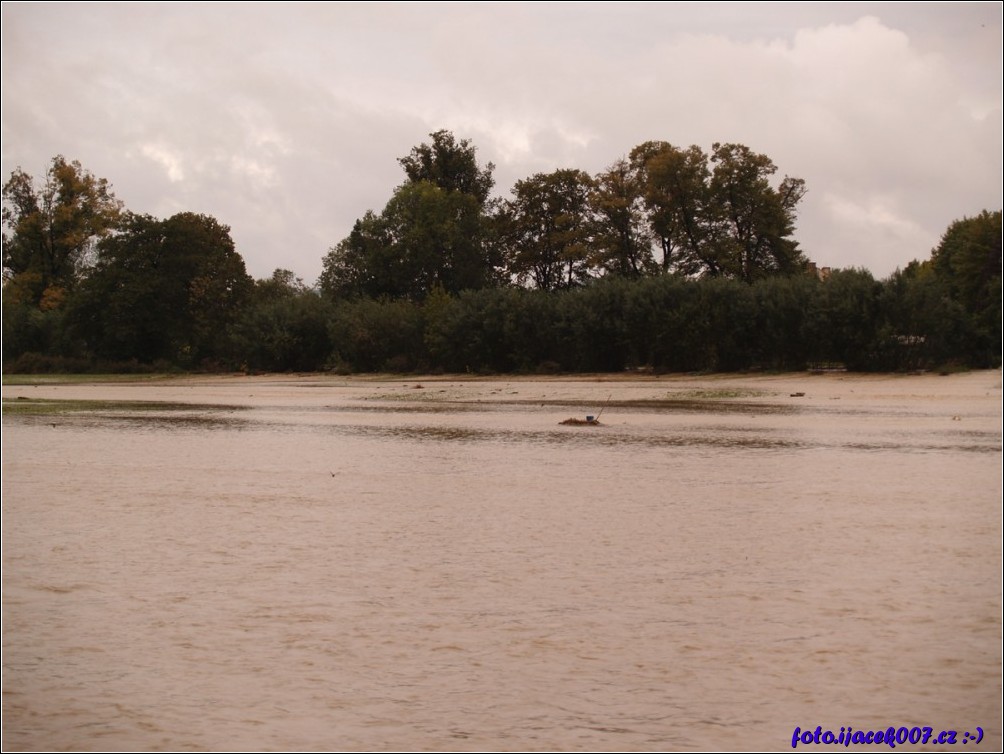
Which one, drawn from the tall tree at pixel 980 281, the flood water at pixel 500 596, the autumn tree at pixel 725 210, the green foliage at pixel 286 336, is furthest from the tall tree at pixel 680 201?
the flood water at pixel 500 596

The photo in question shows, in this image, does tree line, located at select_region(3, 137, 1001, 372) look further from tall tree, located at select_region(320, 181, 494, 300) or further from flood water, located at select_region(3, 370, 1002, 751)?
flood water, located at select_region(3, 370, 1002, 751)

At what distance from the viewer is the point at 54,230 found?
233ft

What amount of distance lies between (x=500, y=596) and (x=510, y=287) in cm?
4576

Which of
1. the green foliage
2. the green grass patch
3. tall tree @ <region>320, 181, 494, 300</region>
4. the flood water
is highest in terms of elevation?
tall tree @ <region>320, 181, 494, 300</region>

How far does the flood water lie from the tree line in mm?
27078

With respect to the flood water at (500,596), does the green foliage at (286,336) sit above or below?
above

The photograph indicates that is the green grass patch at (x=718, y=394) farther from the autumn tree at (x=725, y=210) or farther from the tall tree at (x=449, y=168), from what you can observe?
the tall tree at (x=449, y=168)

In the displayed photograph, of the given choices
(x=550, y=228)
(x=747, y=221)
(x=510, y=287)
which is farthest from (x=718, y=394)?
(x=550, y=228)

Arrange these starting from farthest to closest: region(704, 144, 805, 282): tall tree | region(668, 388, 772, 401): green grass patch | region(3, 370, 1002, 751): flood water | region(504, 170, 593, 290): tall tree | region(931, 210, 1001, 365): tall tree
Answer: region(504, 170, 593, 290): tall tree → region(704, 144, 805, 282): tall tree → region(931, 210, 1001, 365): tall tree → region(668, 388, 772, 401): green grass patch → region(3, 370, 1002, 751): flood water

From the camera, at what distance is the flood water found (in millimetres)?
5023

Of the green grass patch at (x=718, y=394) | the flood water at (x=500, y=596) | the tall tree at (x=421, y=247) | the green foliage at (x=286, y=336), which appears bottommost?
the flood water at (x=500, y=596)

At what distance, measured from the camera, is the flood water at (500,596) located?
5.02 metres

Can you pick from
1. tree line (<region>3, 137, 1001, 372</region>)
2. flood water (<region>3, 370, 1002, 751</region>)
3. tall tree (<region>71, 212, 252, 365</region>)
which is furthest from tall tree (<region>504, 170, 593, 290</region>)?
flood water (<region>3, 370, 1002, 751</region>)

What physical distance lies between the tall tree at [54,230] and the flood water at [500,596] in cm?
5930
